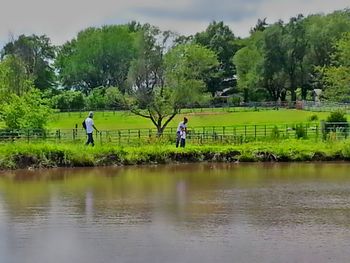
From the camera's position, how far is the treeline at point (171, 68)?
4406cm

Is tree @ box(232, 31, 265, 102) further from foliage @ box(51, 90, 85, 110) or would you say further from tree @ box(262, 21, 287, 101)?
foliage @ box(51, 90, 85, 110)

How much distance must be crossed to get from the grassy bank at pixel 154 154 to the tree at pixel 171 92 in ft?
45.8

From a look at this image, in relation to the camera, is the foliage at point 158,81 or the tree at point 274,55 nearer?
the foliage at point 158,81

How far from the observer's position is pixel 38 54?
4601 inches

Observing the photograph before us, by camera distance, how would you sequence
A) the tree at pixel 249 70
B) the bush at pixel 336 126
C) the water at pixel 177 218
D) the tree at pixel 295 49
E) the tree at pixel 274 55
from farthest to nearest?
the tree at pixel 249 70, the tree at pixel 274 55, the tree at pixel 295 49, the bush at pixel 336 126, the water at pixel 177 218

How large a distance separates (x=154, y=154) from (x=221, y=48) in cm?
7841

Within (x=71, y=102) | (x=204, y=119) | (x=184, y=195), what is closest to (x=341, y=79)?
(x=204, y=119)

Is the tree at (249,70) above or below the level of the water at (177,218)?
above

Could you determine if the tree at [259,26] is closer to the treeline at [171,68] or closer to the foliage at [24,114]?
the treeline at [171,68]

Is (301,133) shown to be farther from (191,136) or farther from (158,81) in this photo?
(158,81)

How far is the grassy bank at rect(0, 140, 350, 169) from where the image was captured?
27.1 meters

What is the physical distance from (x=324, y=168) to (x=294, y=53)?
62.6 meters

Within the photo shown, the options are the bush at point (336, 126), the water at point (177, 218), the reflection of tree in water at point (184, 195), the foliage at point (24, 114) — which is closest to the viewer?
the water at point (177, 218)

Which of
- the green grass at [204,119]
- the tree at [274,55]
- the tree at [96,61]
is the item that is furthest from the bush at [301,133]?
the tree at [96,61]
